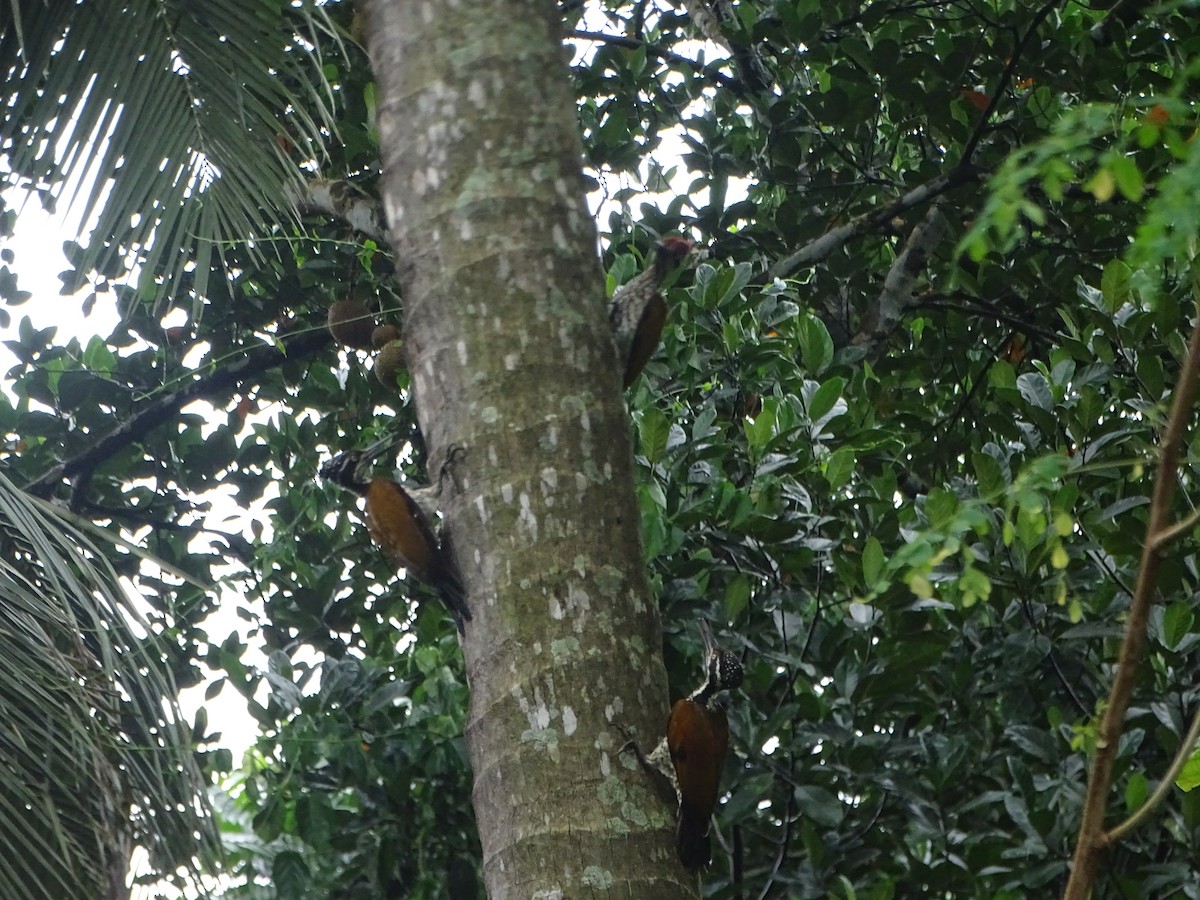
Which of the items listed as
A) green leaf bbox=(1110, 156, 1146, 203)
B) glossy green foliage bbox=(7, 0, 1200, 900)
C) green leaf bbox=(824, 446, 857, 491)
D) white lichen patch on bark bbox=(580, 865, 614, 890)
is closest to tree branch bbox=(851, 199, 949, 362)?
glossy green foliage bbox=(7, 0, 1200, 900)

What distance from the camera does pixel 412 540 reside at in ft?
5.98

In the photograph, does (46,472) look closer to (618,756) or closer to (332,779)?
(332,779)

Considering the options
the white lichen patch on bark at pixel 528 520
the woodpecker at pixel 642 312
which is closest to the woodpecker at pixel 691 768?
the white lichen patch on bark at pixel 528 520

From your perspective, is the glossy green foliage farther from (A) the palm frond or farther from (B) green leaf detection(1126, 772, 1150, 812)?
(A) the palm frond

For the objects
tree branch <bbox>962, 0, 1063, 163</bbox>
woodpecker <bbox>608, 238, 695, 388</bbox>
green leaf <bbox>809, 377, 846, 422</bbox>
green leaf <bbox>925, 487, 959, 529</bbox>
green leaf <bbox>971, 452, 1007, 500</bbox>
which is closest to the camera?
woodpecker <bbox>608, 238, 695, 388</bbox>

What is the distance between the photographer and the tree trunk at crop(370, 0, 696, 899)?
4.75 feet

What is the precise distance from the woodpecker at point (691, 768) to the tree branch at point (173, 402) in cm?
200

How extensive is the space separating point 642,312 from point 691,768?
2.88 ft

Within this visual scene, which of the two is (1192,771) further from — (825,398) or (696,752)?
(825,398)

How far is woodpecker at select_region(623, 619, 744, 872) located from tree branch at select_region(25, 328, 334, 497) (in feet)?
6.57

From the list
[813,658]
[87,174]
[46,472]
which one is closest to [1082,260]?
[813,658]

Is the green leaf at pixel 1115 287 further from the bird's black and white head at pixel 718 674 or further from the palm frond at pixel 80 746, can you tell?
the palm frond at pixel 80 746

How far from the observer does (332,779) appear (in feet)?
8.07

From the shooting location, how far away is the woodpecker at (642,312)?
1.93 meters
